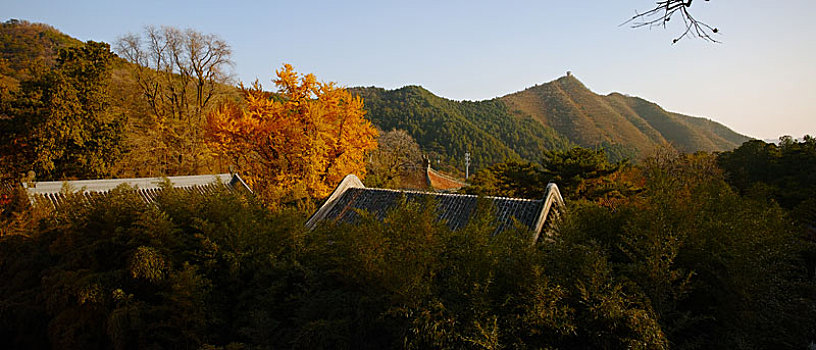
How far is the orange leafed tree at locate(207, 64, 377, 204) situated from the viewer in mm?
11078

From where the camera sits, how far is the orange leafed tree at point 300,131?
11.1 m

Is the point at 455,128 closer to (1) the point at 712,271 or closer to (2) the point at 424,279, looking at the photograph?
(1) the point at 712,271

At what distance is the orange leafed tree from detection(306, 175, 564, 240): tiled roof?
284cm

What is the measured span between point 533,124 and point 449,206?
3620 cm

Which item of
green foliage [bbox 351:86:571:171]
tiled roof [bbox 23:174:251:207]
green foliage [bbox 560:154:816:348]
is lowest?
tiled roof [bbox 23:174:251:207]

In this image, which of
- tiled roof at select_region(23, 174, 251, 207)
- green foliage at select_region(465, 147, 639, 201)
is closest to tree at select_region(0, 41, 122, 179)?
tiled roof at select_region(23, 174, 251, 207)

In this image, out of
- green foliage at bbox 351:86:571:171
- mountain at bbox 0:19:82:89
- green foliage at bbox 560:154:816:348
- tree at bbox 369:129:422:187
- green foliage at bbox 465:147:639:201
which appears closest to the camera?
green foliage at bbox 560:154:816:348

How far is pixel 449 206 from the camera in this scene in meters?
7.03

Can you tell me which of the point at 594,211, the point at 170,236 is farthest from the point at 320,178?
the point at 594,211

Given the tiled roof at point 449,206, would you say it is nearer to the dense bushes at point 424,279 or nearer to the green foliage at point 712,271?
the dense bushes at point 424,279

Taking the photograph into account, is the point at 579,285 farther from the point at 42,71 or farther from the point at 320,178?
the point at 42,71

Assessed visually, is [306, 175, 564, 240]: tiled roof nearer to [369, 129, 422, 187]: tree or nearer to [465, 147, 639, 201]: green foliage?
[465, 147, 639, 201]: green foliage

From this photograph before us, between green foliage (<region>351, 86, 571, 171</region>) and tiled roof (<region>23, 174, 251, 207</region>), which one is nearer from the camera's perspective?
tiled roof (<region>23, 174, 251, 207</region>)

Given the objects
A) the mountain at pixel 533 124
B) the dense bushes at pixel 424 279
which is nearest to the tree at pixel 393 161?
the mountain at pixel 533 124
